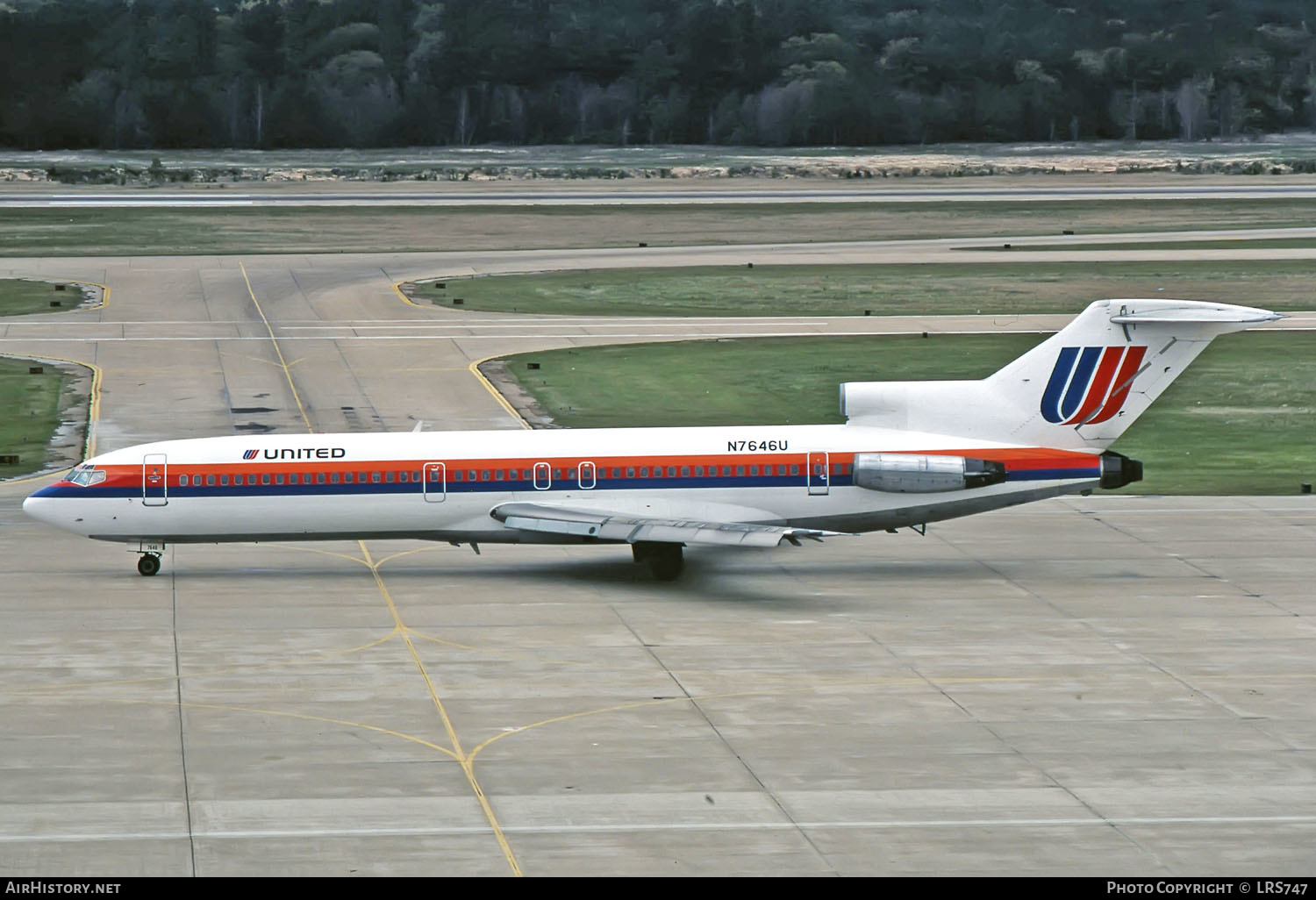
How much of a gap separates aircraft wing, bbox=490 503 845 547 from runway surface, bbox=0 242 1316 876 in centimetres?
131

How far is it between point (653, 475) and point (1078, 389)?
935cm

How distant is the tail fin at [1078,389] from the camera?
38.2 meters

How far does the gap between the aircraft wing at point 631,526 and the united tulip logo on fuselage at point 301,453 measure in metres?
3.58

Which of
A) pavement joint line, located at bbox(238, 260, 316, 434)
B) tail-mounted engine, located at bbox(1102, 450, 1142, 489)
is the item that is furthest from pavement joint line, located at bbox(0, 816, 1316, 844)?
pavement joint line, located at bbox(238, 260, 316, 434)

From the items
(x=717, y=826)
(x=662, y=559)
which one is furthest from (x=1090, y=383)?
(x=717, y=826)

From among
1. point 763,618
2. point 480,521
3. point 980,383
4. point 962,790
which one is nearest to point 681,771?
point 962,790

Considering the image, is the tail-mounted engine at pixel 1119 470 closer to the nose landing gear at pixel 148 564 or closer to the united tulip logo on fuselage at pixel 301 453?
the united tulip logo on fuselage at pixel 301 453

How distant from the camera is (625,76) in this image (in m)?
191

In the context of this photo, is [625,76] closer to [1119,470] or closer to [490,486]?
[490,486]

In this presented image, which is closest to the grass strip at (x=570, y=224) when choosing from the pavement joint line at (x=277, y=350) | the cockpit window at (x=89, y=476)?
the pavement joint line at (x=277, y=350)

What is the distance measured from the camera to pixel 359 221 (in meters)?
121
